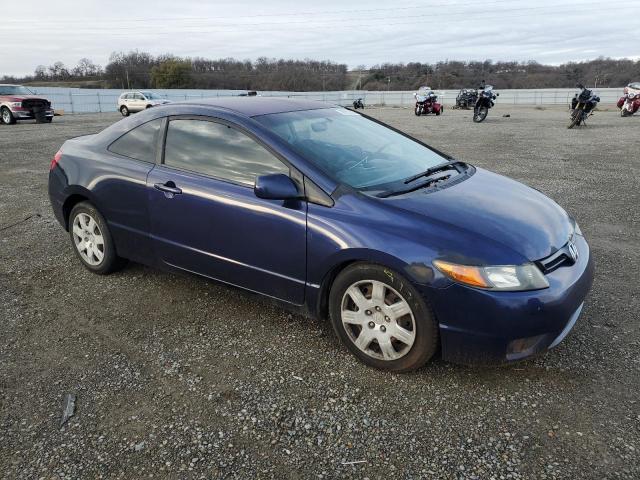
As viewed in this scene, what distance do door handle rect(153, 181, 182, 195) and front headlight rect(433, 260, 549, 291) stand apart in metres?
1.88

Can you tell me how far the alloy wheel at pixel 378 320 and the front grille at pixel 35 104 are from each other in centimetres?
2268

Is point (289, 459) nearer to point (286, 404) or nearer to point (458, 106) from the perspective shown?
point (286, 404)

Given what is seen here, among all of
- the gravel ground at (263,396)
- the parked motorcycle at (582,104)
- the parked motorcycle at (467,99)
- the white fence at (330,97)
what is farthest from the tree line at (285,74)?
the gravel ground at (263,396)

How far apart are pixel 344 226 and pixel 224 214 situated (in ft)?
2.89

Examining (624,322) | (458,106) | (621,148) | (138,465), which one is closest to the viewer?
(138,465)

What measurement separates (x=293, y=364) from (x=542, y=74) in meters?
74.1

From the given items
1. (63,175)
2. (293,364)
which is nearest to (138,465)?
(293,364)

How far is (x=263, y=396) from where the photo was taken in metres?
2.66

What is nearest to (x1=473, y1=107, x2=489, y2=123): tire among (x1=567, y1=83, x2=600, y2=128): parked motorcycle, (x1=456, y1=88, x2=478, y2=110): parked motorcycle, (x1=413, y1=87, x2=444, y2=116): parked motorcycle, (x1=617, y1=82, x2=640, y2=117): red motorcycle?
(x1=567, y1=83, x2=600, y2=128): parked motorcycle

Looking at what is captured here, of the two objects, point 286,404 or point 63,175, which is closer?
point 286,404

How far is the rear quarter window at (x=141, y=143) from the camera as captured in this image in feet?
12.0

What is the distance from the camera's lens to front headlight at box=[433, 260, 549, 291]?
244cm

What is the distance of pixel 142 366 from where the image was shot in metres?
2.93

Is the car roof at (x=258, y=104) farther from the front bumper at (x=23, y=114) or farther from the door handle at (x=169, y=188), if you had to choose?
the front bumper at (x=23, y=114)
